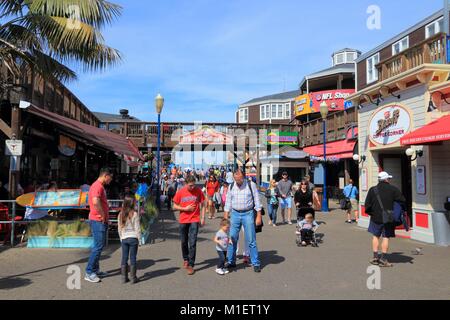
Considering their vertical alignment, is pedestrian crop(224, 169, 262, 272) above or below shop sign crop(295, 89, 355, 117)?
below

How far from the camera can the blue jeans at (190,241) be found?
21.0ft

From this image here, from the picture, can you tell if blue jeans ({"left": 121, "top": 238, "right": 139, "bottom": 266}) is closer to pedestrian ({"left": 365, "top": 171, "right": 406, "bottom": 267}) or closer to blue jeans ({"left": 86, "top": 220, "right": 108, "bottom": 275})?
blue jeans ({"left": 86, "top": 220, "right": 108, "bottom": 275})

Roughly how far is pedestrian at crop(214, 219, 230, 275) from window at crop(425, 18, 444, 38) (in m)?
16.8

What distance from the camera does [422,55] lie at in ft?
33.6

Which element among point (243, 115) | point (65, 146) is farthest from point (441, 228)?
point (243, 115)

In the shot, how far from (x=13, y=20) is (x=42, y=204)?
4.12m

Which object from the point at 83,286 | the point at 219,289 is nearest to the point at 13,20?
the point at 83,286

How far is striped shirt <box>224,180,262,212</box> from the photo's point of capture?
667 cm

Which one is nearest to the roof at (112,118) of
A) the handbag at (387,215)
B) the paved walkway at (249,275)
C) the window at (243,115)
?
the window at (243,115)

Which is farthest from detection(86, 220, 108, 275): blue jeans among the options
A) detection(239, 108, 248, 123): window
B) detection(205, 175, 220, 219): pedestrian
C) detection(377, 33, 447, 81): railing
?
detection(239, 108, 248, 123): window

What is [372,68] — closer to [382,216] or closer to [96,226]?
[382,216]

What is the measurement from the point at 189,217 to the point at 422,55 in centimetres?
785

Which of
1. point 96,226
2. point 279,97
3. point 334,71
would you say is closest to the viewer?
point 96,226

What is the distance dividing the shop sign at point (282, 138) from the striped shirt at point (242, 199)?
74.9 ft
